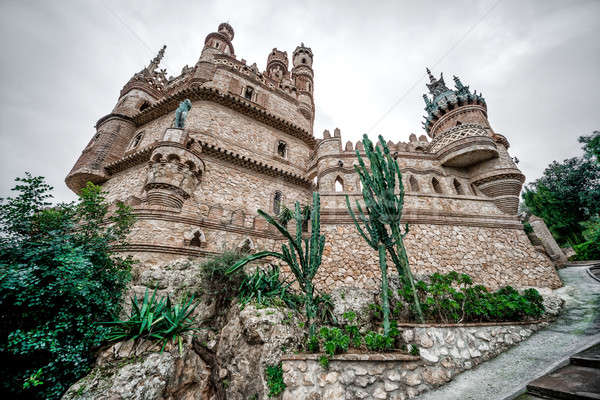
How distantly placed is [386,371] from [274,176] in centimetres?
973

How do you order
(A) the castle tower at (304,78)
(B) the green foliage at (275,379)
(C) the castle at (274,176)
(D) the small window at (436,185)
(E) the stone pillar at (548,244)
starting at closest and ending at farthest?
(B) the green foliage at (275,379) < (C) the castle at (274,176) < (D) the small window at (436,185) < (E) the stone pillar at (548,244) < (A) the castle tower at (304,78)

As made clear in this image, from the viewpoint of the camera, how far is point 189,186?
29.2 ft

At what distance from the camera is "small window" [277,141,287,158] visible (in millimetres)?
13934

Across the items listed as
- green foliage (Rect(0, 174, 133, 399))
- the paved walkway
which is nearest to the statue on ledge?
green foliage (Rect(0, 174, 133, 399))

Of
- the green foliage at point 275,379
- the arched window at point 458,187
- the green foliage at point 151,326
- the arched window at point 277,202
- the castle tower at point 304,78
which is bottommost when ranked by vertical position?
the green foliage at point 275,379

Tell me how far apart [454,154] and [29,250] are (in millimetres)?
15271

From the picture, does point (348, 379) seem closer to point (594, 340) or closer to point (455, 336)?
point (455, 336)

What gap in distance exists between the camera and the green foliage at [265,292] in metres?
5.29

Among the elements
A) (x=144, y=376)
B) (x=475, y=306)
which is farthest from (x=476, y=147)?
(x=144, y=376)

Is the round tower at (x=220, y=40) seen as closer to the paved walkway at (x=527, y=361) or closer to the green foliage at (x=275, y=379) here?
the green foliage at (x=275, y=379)

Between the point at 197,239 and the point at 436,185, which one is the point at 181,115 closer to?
the point at 197,239

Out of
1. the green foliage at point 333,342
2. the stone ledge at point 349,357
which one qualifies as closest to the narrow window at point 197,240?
the stone ledge at point 349,357

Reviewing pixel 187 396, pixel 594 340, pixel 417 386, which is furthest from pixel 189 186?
pixel 594 340

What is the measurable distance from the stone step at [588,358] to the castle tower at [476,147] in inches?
340
